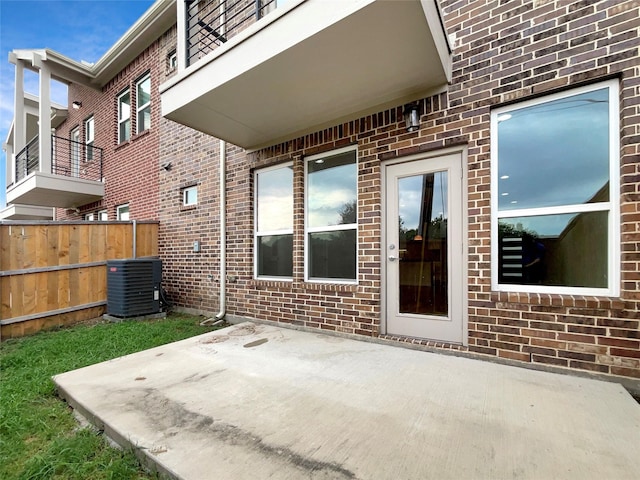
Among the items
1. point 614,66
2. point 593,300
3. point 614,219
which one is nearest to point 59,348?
point 593,300

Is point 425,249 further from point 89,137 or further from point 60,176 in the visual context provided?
point 89,137

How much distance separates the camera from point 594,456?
1.64m

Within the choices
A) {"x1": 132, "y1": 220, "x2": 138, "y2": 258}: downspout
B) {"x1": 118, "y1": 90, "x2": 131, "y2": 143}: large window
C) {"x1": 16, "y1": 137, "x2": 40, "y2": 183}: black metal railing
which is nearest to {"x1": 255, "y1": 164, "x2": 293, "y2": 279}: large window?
{"x1": 132, "y1": 220, "x2": 138, "y2": 258}: downspout

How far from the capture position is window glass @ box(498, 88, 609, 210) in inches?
106

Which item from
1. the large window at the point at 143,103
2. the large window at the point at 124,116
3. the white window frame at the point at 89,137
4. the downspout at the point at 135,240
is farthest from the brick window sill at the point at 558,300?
the white window frame at the point at 89,137

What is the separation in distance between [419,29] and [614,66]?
5.63 feet

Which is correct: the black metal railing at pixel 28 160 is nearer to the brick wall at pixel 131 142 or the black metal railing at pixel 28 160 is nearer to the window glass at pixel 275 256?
the brick wall at pixel 131 142

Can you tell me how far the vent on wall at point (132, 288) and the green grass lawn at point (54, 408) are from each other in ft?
2.43

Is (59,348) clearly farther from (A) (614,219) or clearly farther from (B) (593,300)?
(A) (614,219)

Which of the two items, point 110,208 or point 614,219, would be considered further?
point 110,208

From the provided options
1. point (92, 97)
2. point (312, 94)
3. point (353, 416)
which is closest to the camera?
point (353, 416)

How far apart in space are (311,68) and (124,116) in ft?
26.2

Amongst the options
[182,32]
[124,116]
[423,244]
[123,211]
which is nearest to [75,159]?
[124,116]

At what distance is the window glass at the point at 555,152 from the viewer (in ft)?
8.87
